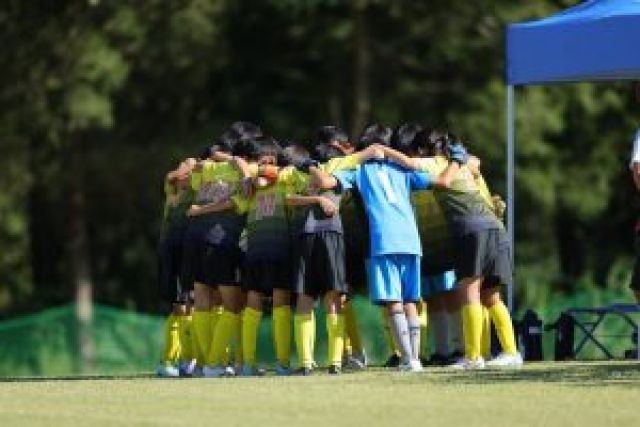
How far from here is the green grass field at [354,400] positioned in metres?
14.5

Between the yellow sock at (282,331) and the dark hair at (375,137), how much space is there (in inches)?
53.0

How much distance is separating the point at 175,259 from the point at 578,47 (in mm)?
3645

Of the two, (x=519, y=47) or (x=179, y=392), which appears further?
(x=519, y=47)

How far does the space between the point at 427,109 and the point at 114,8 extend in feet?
19.7

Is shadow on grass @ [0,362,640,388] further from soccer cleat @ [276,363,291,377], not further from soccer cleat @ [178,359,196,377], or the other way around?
soccer cleat @ [178,359,196,377]

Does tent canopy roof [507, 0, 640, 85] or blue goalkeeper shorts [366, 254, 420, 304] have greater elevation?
tent canopy roof [507, 0, 640, 85]

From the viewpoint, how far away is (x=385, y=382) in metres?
17.3

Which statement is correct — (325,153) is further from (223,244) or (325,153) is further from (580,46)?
(580,46)

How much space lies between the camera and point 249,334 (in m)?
19.1

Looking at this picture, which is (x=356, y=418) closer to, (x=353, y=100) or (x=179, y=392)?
(x=179, y=392)

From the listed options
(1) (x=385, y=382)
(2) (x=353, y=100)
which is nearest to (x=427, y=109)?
(2) (x=353, y=100)

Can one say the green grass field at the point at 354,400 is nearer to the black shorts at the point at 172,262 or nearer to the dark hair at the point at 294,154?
the black shorts at the point at 172,262

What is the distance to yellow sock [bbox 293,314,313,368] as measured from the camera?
61.5 ft

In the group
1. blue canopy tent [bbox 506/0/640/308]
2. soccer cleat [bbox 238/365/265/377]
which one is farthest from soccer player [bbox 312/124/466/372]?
blue canopy tent [bbox 506/0/640/308]
